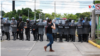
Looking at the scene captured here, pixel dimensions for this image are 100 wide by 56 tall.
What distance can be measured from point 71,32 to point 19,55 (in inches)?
213

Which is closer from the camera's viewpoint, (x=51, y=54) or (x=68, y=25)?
(x=51, y=54)

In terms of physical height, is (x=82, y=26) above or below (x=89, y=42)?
above

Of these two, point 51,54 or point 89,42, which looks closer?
point 51,54

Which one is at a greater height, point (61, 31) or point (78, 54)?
point (61, 31)

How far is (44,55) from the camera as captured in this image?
814cm

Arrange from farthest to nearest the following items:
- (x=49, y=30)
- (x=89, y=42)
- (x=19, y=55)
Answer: (x=89, y=42)
(x=49, y=30)
(x=19, y=55)

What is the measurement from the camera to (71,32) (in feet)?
40.5

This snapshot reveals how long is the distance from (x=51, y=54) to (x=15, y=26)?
18.3 ft

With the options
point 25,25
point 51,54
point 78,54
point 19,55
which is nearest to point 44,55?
point 51,54

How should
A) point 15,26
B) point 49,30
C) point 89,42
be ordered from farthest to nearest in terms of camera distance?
point 15,26
point 89,42
point 49,30

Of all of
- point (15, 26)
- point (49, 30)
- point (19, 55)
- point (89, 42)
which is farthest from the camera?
point (15, 26)

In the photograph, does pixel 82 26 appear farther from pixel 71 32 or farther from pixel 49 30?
pixel 49 30

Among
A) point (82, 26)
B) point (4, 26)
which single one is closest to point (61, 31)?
point (82, 26)

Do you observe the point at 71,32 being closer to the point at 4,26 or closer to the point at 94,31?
the point at 94,31
